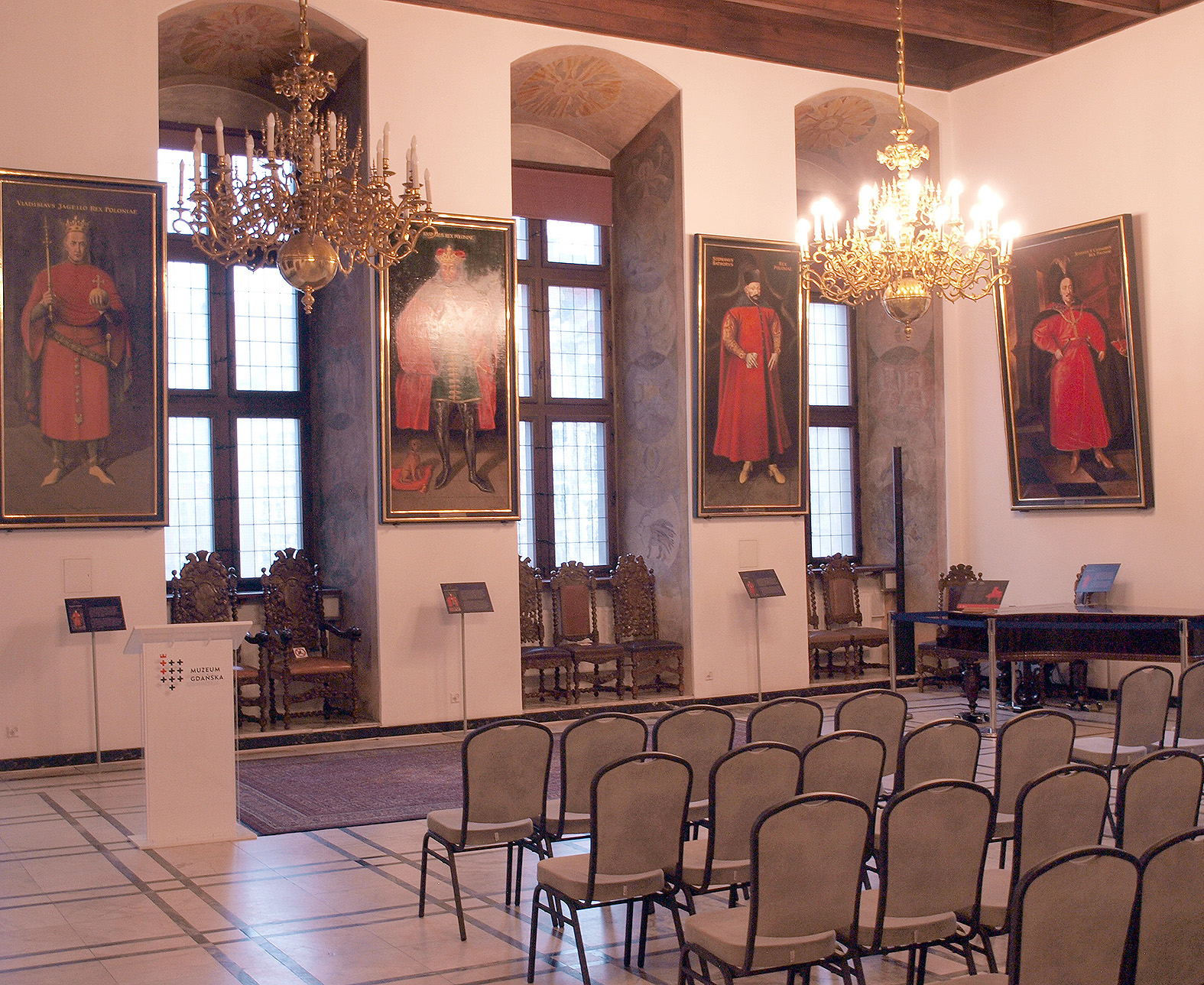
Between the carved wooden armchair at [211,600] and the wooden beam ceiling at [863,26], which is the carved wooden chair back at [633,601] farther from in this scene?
the wooden beam ceiling at [863,26]

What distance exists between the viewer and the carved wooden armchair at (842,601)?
1378 cm

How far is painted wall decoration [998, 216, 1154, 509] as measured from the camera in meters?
11.7

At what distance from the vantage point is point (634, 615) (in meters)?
12.6

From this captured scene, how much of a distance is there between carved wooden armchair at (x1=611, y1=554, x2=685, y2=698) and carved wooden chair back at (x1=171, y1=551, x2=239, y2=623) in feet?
12.5

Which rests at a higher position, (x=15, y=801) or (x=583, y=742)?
(x=583, y=742)

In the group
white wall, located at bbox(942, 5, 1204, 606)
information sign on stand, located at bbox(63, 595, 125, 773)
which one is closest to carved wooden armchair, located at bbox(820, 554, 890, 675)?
white wall, located at bbox(942, 5, 1204, 606)

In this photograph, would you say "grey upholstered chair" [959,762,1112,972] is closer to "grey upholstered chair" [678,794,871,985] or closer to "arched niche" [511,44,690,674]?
"grey upholstered chair" [678,794,871,985]

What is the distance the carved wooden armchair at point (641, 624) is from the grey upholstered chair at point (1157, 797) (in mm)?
7827

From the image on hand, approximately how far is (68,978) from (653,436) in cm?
896

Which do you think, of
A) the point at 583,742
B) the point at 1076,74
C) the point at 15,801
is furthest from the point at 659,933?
the point at 1076,74

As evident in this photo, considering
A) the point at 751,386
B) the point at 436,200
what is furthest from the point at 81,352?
the point at 751,386

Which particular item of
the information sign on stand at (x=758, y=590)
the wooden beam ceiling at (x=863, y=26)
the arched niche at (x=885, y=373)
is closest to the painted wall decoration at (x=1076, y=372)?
the arched niche at (x=885, y=373)

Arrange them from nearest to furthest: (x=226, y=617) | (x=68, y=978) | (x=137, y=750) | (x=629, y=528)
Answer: (x=68, y=978), (x=137, y=750), (x=226, y=617), (x=629, y=528)

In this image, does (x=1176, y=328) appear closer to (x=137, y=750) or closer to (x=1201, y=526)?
(x=1201, y=526)
